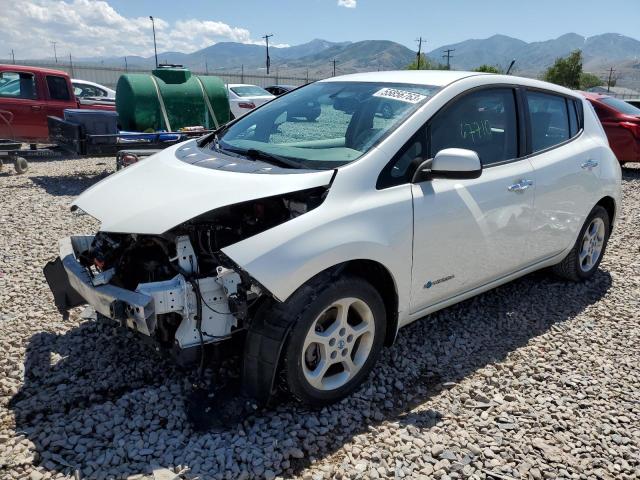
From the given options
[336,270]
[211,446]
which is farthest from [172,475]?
[336,270]

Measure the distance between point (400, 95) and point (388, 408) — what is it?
1927mm

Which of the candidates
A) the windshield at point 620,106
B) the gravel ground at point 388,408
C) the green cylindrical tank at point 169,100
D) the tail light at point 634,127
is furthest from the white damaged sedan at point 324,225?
the windshield at point 620,106

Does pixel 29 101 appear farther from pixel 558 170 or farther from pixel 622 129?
pixel 622 129

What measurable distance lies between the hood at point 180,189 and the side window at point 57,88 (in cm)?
944

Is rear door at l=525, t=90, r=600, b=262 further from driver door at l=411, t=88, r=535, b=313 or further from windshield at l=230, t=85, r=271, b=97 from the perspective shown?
windshield at l=230, t=85, r=271, b=97

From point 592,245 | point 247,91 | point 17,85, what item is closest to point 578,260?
point 592,245

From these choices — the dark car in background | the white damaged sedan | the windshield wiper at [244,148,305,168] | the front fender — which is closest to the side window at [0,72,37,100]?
the white damaged sedan

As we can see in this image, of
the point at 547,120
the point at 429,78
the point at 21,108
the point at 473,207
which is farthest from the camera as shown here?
the point at 21,108

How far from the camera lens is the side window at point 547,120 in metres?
4.08

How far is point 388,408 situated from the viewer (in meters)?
3.06

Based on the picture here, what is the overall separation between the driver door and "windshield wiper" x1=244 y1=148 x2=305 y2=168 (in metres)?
0.71

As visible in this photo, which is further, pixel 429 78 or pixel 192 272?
pixel 429 78

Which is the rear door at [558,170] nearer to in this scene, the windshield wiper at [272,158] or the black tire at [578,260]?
the black tire at [578,260]

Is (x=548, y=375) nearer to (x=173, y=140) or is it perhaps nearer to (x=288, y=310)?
(x=288, y=310)
